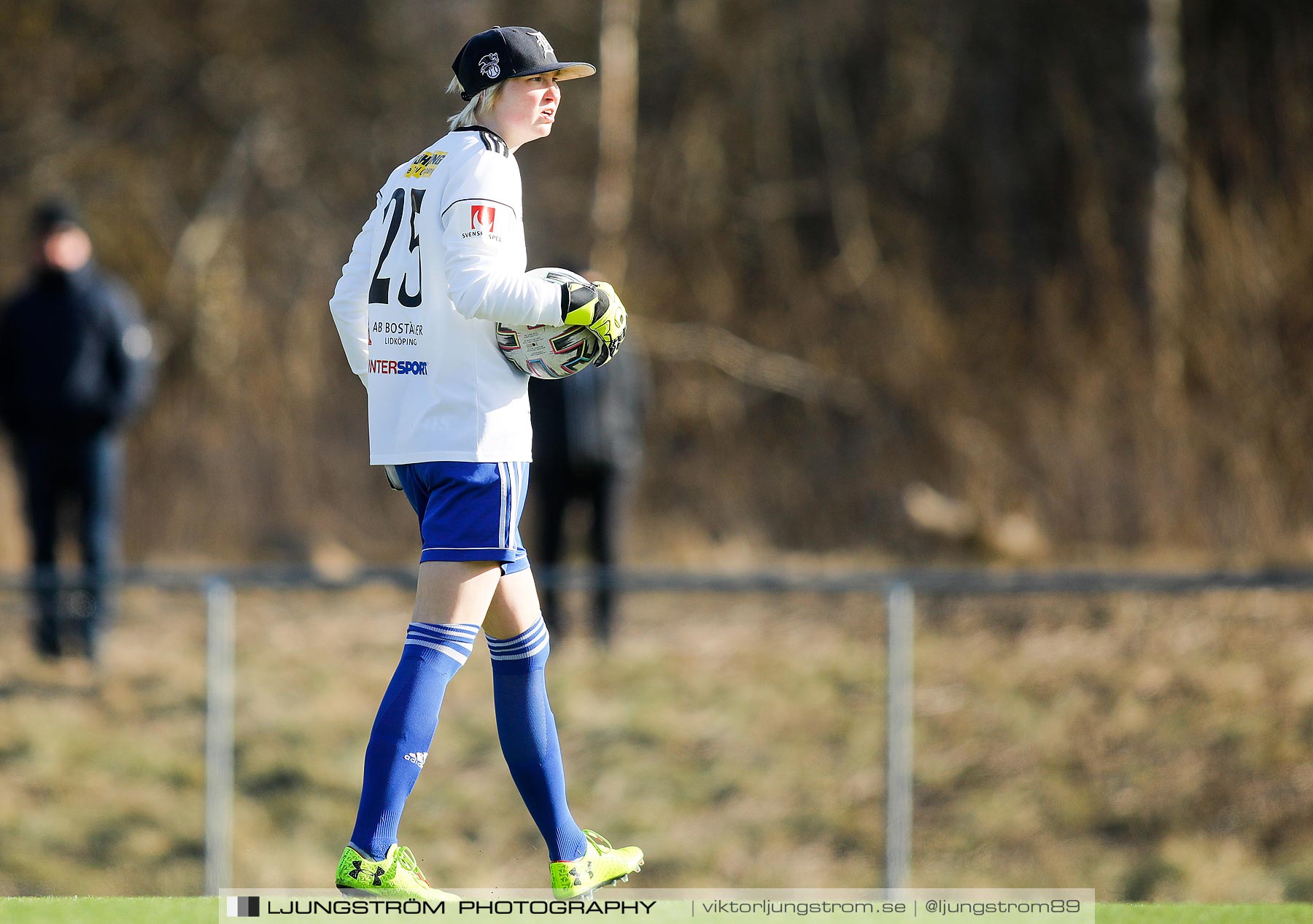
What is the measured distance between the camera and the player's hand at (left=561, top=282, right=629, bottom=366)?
10.6ft

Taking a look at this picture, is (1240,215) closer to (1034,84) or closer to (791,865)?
(1034,84)

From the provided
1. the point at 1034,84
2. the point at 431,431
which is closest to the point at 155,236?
the point at 1034,84

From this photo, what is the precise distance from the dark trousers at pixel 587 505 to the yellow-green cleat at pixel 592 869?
505cm

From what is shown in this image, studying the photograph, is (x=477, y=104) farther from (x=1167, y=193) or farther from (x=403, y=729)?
(x=1167, y=193)

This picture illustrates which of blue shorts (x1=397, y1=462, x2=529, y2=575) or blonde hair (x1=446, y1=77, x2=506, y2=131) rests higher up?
blonde hair (x1=446, y1=77, x2=506, y2=131)

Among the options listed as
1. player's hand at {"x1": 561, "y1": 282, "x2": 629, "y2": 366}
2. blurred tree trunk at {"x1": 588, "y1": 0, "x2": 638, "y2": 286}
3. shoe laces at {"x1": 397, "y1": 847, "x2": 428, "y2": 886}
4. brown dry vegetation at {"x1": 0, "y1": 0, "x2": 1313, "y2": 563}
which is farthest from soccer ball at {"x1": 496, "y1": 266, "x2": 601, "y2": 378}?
blurred tree trunk at {"x1": 588, "y1": 0, "x2": 638, "y2": 286}

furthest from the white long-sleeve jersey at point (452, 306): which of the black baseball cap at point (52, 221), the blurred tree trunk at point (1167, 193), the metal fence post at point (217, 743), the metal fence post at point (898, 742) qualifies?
the blurred tree trunk at point (1167, 193)

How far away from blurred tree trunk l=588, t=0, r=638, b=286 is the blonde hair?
1185 cm

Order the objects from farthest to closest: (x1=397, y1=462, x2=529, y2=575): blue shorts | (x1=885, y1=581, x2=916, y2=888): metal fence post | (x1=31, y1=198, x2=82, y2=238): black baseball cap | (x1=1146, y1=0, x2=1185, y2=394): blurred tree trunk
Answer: (x1=1146, y1=0, x2=1185, y2=394): blurred tree trunk < (x1=31, y1=198, x2=82, y2=238): black baseball cap < (x1=885, y1=581, x2=916, y2=888): metal fence post < (x1=397, y1=462, x2=529, y2=575): blue shorts

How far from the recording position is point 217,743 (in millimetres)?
7121

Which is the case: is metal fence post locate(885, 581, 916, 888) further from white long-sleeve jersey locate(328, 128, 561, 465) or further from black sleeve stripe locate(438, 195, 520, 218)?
black sleeve stripe locate(438, 195, 520, 218)

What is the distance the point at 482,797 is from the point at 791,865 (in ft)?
5.30

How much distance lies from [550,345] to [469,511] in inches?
15.1

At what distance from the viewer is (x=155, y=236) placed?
15.9m
